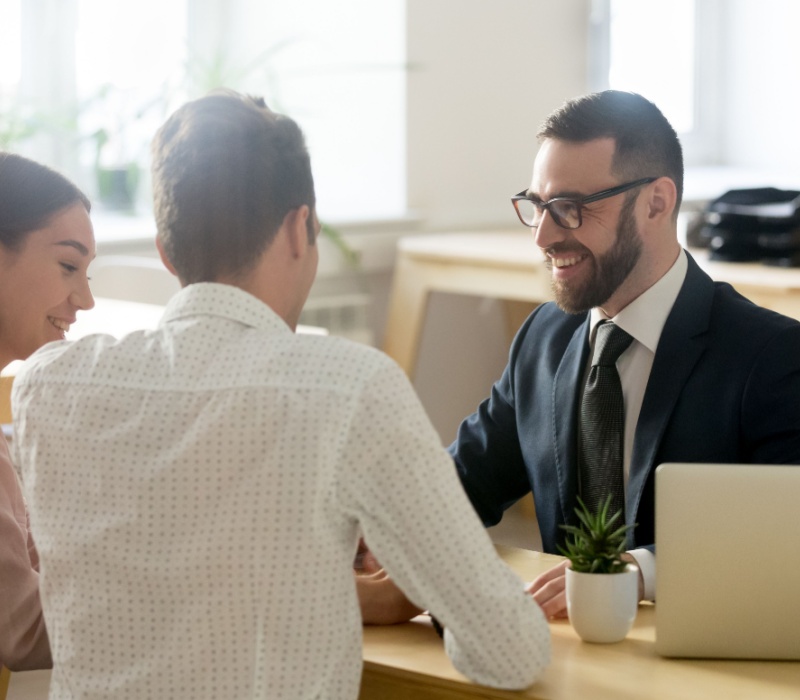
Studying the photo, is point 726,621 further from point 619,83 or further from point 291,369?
point 619,83

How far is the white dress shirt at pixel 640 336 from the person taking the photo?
1.92 metres

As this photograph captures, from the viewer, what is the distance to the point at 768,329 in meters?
1.87

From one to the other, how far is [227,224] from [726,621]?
640mm

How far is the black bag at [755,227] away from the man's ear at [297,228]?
240cm

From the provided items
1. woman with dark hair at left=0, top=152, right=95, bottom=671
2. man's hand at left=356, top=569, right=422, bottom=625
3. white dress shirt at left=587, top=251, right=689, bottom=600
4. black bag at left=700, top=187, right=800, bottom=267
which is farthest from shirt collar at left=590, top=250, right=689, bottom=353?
black bag at left=700, top=187, right=800, bottom=267

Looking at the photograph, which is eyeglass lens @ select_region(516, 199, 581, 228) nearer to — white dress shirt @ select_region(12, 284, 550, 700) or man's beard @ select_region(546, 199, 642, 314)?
man's beard @ select_region(546, 199, 642, 314)

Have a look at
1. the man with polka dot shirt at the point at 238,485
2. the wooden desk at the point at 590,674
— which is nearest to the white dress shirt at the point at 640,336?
the wooden desk at the point at 590,674

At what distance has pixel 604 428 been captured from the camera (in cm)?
193

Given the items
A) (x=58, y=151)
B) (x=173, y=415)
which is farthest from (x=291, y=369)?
(x=58, y=151)

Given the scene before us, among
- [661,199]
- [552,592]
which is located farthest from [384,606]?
[661,199]

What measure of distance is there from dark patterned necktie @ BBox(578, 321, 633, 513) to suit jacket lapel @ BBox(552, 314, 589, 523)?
13 millimetres

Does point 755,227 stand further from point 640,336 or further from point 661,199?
point 640,336

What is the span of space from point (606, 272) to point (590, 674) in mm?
821

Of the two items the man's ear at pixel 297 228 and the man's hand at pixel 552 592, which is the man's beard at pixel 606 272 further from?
the man's ear at pixel 297 228
